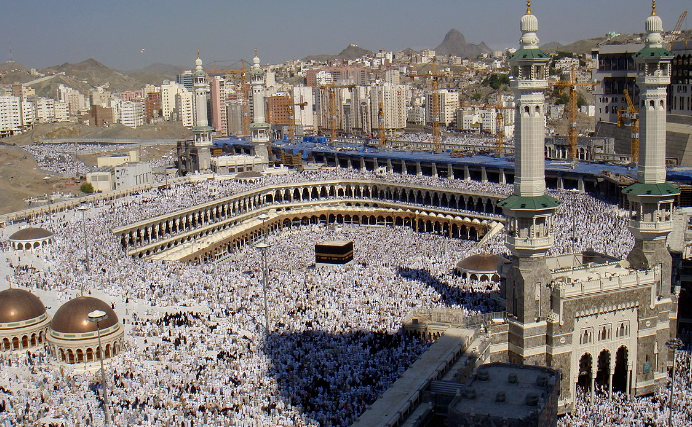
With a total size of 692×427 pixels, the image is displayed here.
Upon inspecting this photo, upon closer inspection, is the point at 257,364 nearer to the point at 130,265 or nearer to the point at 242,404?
the point at 242,404

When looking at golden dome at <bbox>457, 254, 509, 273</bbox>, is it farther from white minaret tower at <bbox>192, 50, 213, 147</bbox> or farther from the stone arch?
white minaret tower at <bbox>192, 50, 213, 147</bbox>

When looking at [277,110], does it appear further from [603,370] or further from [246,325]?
[603,370]

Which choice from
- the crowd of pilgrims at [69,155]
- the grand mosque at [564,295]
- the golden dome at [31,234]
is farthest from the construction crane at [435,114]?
the grand mosque at [564,295]

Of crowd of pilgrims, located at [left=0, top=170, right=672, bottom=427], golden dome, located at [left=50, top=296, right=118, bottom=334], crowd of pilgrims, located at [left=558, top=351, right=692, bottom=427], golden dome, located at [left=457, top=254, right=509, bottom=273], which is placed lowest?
crowd of pilgrims, located at [left=558, top=351, right=692, bottom=427]

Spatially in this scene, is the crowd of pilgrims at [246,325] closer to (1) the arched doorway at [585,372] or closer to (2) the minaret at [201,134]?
(1) the arched doorway at [585,372]

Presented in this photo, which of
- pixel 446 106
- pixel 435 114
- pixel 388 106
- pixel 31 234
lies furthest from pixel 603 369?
pixel 446 106

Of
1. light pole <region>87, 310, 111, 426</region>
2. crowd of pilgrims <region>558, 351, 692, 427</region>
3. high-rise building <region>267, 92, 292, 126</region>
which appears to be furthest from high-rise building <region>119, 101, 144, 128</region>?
crowd of pilgrims <region>558, 351, 692, 427</region>

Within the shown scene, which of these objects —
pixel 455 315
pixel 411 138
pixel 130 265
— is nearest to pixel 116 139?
pixel 411 138
